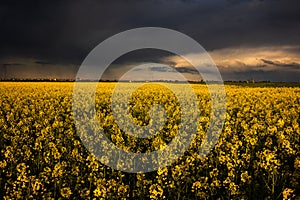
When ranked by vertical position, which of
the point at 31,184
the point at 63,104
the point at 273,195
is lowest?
the point at 273,195

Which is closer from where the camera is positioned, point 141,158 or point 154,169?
point 154,169

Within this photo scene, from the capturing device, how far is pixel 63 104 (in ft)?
55.4

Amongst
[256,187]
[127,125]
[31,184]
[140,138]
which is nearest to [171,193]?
[256,187]


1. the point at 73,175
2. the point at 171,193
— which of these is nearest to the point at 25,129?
the point at 73,175

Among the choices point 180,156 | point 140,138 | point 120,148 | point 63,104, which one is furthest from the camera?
point 63,104

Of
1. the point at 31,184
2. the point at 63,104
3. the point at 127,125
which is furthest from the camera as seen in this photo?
the point at 63,104

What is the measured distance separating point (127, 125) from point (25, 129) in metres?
3.20

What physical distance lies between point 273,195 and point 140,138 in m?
4.55

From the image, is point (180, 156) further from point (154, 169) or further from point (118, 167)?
point (118, 167)

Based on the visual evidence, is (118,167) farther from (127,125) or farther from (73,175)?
(127,125)

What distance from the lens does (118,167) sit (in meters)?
6.32

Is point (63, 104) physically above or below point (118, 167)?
above

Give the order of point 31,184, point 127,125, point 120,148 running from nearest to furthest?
point 31,184, point 120,148, point 127,125

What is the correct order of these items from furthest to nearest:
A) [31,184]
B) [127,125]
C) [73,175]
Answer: [127,125] < [73,175] < [31,184]
